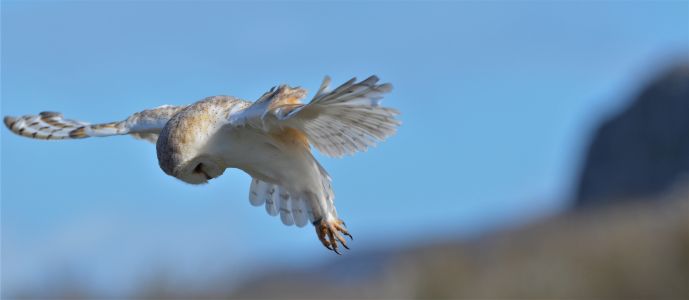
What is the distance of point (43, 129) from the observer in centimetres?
889

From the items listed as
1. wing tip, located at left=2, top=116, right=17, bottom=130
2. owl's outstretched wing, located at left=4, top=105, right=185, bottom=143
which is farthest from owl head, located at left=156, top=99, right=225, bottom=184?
wing tip, located at left=2, top=116, right=17, bottom=130

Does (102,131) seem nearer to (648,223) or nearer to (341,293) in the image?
(648,223)

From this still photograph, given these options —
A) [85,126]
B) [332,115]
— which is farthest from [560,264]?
[332,115]

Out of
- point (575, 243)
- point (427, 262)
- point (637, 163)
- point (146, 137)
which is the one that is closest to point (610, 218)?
point (575, 243)

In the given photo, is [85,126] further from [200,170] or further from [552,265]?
[552,265]

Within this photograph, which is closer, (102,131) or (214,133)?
(214,133)

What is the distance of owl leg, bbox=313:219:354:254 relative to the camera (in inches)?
297

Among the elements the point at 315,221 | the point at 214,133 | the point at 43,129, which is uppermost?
the point at 43,129

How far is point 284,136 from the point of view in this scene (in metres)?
7.36

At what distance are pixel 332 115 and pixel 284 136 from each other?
1.71 ft

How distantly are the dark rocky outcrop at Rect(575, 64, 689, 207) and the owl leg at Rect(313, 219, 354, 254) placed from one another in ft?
127

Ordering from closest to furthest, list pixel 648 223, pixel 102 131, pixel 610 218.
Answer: pixel 102 131
pixel 648 223
pixel 610 218

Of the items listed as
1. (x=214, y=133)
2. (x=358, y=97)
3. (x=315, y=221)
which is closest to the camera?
(x=358, y=97)

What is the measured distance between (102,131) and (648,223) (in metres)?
20.2
